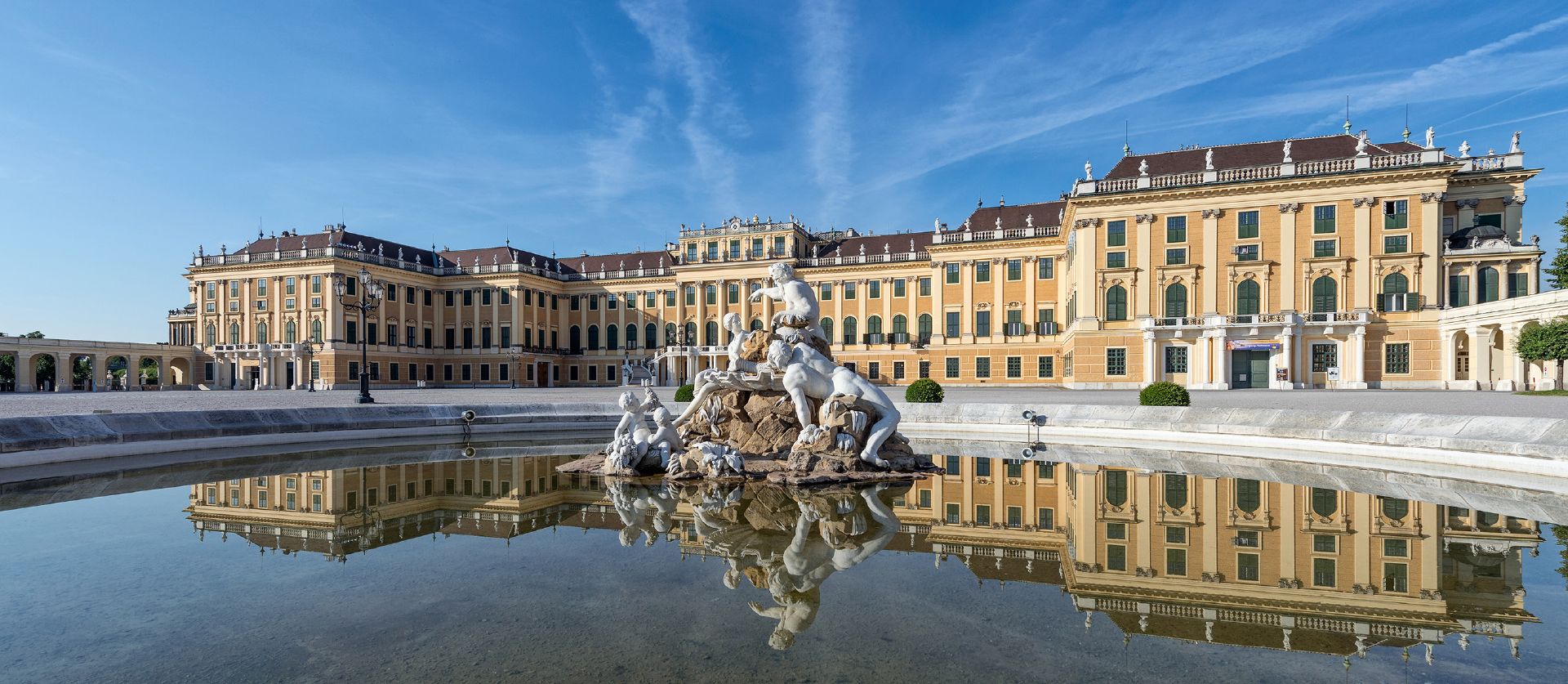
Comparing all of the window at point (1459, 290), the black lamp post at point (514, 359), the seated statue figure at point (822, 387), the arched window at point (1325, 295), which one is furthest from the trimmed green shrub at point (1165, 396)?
the black lamp post at point (514, 359)

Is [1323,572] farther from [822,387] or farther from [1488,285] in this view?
[1488,285]

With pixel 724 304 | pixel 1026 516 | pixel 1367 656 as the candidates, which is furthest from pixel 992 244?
pixel 1367 656

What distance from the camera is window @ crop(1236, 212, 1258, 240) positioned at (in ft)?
123

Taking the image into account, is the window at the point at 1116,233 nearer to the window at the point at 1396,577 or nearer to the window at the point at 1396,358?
the window at the point at 1396,358

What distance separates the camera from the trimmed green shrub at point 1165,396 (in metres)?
18.0

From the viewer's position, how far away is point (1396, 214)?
118 ft

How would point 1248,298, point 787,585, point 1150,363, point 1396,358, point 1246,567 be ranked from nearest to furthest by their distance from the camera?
point 787,585 < point 1246,567 < point 1396,358 < point 1248,298 < point 1150,363

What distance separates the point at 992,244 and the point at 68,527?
5095 centimetres

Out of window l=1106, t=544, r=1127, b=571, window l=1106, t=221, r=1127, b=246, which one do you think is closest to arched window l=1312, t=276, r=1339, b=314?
window l=1106, t=221, r=1127, b=246

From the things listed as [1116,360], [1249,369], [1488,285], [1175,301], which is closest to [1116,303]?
[1175,301]

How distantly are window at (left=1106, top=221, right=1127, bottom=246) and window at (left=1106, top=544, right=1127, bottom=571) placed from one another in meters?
37.4

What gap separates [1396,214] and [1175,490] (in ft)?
127

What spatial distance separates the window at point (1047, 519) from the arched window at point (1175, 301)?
3539 centimetres

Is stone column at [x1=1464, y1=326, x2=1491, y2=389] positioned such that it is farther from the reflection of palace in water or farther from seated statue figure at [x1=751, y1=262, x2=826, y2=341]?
seated statue figure at [x1=751, y1=262, x2=826, y2=341]
